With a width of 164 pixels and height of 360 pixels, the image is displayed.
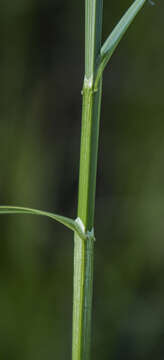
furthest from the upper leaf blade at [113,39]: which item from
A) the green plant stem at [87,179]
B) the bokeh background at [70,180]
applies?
the bokeh background at [70,180]

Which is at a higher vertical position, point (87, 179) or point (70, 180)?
point (87, 179)

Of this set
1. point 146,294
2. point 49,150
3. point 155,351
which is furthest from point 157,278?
point 49,150

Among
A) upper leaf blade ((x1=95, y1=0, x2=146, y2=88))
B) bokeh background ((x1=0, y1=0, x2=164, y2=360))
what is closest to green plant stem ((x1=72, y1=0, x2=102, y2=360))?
upper leaf blade ((x1=95, y1=0, x2=146, y2=88))

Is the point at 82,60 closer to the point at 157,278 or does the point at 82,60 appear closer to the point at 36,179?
the point at 36,179

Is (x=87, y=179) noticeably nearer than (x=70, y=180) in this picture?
Yes

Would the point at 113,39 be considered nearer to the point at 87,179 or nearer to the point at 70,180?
the point at 87,179

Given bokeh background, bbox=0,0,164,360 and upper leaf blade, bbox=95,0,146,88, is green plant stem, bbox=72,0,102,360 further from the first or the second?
bokeh background, bbox=0,0,164,360

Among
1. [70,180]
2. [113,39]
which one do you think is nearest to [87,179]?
[113,39]
